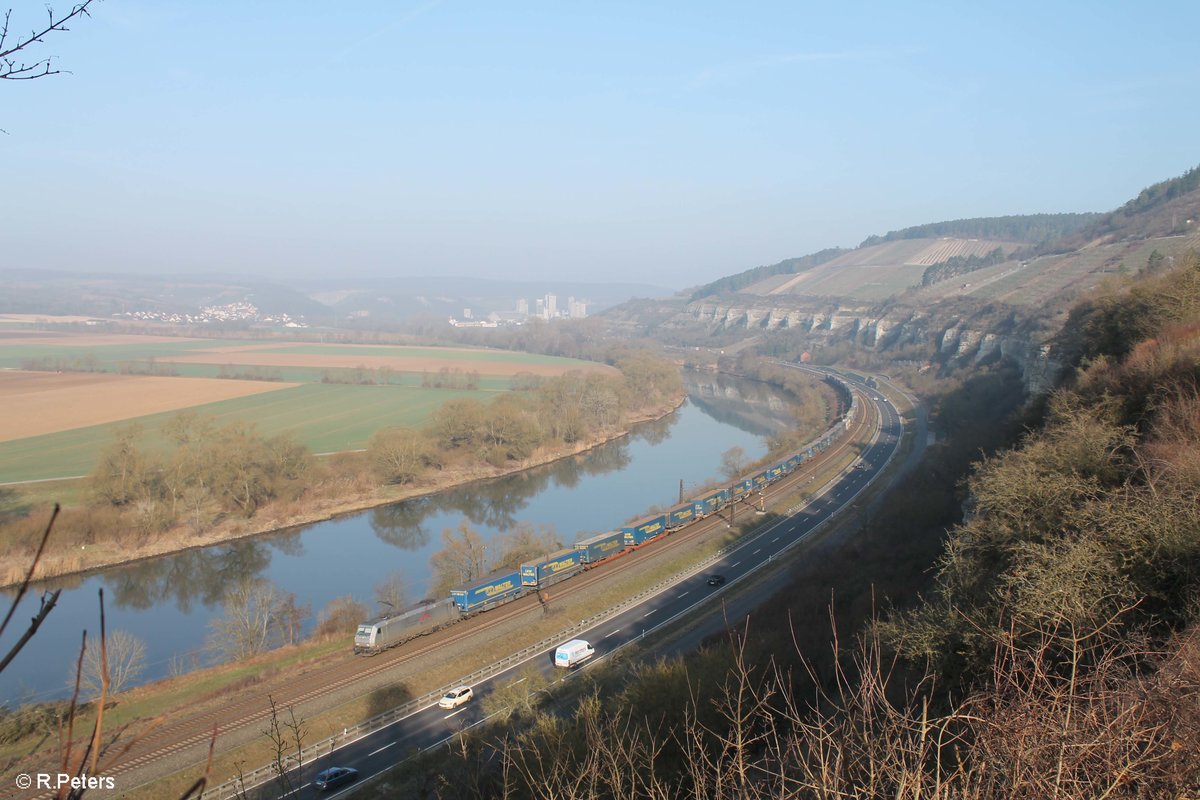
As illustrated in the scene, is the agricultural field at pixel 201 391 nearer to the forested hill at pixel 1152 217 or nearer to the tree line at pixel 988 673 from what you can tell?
the tree line at pixel 988 673

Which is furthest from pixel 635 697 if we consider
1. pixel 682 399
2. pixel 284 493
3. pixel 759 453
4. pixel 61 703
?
pixel 682 399

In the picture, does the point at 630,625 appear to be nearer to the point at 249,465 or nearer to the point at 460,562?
the point at 460,562

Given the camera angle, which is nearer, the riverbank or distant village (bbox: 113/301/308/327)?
the riverbank

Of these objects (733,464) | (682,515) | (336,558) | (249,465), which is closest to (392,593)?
(336,558)

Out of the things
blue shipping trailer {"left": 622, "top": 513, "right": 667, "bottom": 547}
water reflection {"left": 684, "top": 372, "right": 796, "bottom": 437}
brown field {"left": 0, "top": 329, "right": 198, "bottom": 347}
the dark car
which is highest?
brown field {"left": 0, "top": 329, "right": 198, "bottom": 347}

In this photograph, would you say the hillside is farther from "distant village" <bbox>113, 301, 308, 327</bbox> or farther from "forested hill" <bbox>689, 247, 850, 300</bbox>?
"distant village" <bbox>113, 301, 308, 327</bbox>

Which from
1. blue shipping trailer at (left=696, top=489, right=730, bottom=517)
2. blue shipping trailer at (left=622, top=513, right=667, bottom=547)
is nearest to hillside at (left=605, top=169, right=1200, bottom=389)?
blue shipping trailer at (left=696, top=489, right=730, bottom=517)

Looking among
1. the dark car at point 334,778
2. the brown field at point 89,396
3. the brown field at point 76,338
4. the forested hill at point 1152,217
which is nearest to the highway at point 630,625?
the dark car at point 334,778

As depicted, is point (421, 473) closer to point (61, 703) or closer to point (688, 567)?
point (688, 567)
